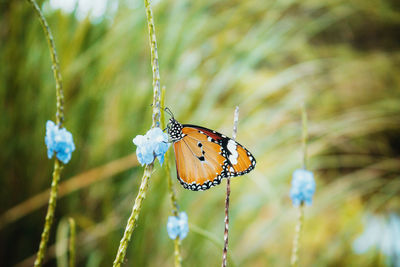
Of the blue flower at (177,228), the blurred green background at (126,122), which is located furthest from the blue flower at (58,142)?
the blurred green background at (126,122)

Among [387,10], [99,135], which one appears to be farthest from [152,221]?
[387,10]

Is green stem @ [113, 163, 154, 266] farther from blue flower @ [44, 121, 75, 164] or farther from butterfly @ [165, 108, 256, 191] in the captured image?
butterfly @ [165, 108, 256, 191]

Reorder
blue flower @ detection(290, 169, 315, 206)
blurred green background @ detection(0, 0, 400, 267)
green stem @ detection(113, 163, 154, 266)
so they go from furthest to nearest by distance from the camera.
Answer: blurred green background @ detection(0, 0, 400, 267)
blue flower @ detection(290, 169, 315, 206)
green stem @ detection(113, 163, 154, 266)

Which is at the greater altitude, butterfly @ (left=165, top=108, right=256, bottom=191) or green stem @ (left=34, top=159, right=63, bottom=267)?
butterfly @ (left=165, top=108, right=256, bottom=191)

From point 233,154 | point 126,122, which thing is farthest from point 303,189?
point 126,122

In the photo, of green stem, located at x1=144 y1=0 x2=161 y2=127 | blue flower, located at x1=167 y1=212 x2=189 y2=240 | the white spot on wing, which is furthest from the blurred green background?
green stem, located at x1=144 y1=0 x2=161 y2=127

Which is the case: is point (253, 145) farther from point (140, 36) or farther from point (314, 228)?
point (314, 228)
